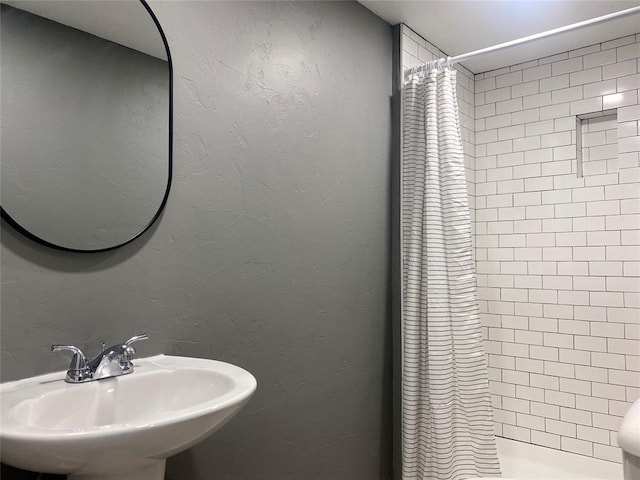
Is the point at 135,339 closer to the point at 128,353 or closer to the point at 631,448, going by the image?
the point at 128,353

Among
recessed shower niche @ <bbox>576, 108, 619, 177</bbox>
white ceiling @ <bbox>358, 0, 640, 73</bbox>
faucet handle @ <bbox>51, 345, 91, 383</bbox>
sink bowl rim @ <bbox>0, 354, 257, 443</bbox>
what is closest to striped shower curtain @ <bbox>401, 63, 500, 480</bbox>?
white ceiling @ <bbox>358, 0, 640, 73</bbox>

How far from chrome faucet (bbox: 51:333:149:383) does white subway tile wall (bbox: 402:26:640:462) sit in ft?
6.56

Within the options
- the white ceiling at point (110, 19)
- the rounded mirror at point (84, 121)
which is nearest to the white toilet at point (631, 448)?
the rounded mirror at point (84, 121)

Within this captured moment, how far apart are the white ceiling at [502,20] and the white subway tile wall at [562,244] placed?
14 centimetres

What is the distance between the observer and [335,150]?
7.11ft

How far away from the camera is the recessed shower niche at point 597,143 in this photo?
2701 millimetres

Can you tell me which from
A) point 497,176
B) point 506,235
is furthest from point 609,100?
point 506,235

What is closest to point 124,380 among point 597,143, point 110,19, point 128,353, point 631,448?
point 128,353

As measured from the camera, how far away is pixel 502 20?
252 cm

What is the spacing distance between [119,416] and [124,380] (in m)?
0.09

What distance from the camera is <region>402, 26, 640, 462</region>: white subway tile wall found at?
8.55 ft

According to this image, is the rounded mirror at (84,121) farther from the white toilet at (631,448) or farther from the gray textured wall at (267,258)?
the white toilet at (631,448)

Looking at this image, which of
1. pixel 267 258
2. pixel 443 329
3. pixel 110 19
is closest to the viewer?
pixel 110 19

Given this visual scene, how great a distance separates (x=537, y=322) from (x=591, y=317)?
29 cm
